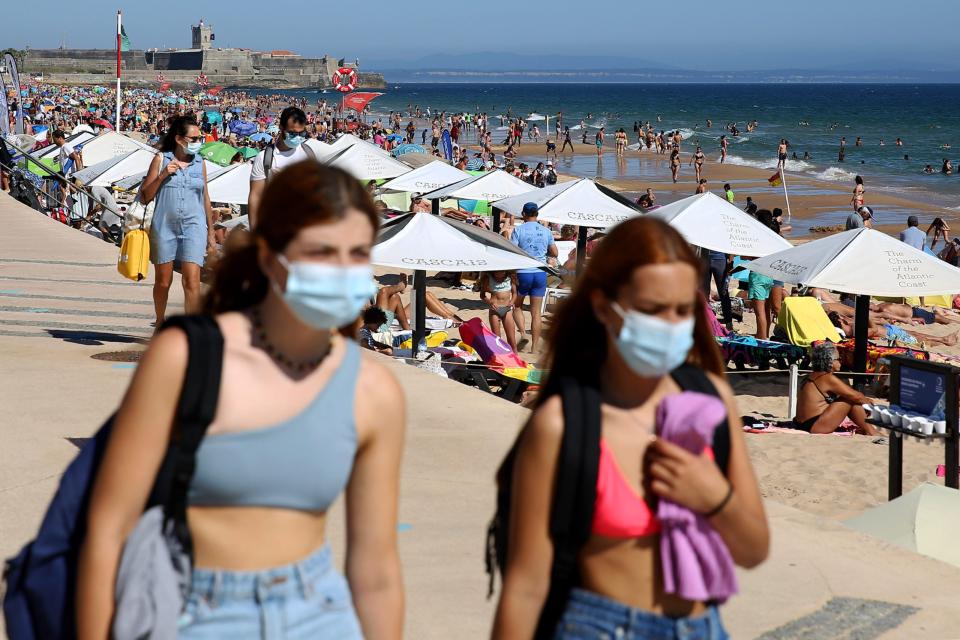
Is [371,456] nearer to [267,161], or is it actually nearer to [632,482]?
[632,482]

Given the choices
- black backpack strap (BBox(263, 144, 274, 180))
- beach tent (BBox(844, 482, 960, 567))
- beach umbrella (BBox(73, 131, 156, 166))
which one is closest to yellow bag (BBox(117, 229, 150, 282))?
black backpack strap (BBox(263, 144, 274, 180))

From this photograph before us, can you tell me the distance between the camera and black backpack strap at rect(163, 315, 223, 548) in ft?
6.04

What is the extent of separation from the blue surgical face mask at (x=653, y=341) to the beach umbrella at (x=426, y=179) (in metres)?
16.8

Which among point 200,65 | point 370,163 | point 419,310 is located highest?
point 200,65

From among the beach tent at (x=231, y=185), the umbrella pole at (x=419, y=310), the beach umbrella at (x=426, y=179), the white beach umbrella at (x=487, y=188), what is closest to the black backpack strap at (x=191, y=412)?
the umbrella pole at (x=419, y=310)

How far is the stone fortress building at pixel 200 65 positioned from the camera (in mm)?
164875

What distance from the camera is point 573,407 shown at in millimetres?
2006

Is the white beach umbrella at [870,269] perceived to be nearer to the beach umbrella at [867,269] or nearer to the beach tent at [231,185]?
the beach umbrella at [867,269]

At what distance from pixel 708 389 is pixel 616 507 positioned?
0.29 meters

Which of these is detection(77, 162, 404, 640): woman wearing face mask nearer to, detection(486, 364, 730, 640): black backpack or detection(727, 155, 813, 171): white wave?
detection(486, 364, 730, 640): black backpack

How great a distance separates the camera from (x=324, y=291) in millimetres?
1889

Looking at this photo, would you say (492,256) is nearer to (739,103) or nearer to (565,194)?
(565,194)

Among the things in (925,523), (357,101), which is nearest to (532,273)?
(925,523)

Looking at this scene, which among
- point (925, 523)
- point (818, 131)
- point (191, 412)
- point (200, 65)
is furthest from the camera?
point (200, 65)
